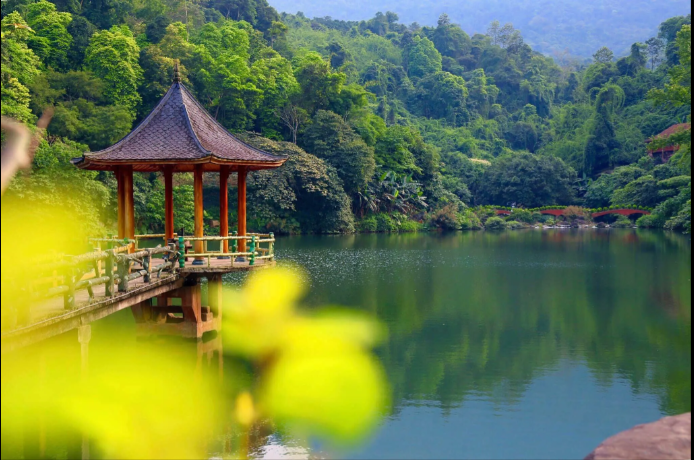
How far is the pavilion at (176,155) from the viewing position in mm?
14883

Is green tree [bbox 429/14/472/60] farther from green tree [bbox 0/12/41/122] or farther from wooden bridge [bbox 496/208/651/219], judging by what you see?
green tree [bbox 0/12/41/122]

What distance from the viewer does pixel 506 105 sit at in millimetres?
91000

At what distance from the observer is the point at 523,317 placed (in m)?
19.2

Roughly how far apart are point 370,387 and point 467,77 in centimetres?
8574

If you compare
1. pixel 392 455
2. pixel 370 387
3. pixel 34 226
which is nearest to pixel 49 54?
pixel 34 226

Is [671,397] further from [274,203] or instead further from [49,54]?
[49,54]

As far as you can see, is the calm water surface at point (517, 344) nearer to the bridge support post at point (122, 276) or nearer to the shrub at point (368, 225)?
the bridge support post at point (122, 276)

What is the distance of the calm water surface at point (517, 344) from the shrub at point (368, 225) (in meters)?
17.5

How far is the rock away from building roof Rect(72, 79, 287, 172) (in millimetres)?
9427

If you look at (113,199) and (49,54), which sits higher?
(49,54)

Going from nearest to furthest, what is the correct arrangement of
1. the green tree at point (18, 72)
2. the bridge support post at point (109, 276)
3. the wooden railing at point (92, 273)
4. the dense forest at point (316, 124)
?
the wooden railing at point (92, 273) < the bridge support post at point (109, 276) < the green tree at point (18, 72) < the dense forest at point (316, 124)

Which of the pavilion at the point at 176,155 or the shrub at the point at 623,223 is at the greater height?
the pavilion at the point at 176,155

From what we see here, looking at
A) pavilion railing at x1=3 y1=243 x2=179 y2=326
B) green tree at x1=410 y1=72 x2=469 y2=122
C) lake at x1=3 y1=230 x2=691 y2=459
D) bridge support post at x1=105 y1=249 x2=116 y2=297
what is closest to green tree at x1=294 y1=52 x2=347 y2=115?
lake at x1=3 y1=230 x2=691 y2=459

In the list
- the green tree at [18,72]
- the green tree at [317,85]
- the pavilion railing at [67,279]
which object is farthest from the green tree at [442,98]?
the pavilion railing at [67,279]
